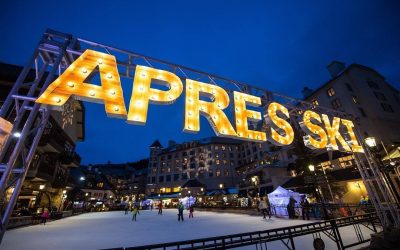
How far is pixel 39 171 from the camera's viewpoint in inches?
844

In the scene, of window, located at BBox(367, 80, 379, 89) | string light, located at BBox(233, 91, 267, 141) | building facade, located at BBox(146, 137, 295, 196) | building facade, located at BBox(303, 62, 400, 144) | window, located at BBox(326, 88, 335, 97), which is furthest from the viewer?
building facade, located at BBox(146, 137, 295, 196)

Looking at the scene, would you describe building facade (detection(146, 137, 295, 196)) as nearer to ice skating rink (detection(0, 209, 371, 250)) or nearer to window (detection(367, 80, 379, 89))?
window (detection(367, 80, 379, 89))

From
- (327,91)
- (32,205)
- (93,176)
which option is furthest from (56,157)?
(327,91)

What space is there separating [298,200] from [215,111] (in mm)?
17210

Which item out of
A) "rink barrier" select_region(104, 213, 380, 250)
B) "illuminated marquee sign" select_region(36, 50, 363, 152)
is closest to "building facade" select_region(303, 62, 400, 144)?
"illuminated marquee sign" select_region(36, 50, 363, 152)

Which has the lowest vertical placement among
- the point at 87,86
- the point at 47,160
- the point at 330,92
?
the point at 87,86

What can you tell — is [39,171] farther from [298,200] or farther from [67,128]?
[298,200]

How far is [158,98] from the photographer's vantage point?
20.0 feet

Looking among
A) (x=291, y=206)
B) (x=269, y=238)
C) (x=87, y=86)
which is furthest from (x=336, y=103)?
(x=87, y=86)

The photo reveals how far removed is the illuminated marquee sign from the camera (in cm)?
507

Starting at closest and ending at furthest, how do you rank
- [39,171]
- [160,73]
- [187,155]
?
1. [160,73]
2. [39,171]
3. [187,155]

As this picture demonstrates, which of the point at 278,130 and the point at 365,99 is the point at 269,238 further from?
the point at 365,99

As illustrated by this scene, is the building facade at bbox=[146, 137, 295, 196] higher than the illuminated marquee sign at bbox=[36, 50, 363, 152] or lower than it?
higher

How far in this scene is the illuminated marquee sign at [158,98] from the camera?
5.07 meters
